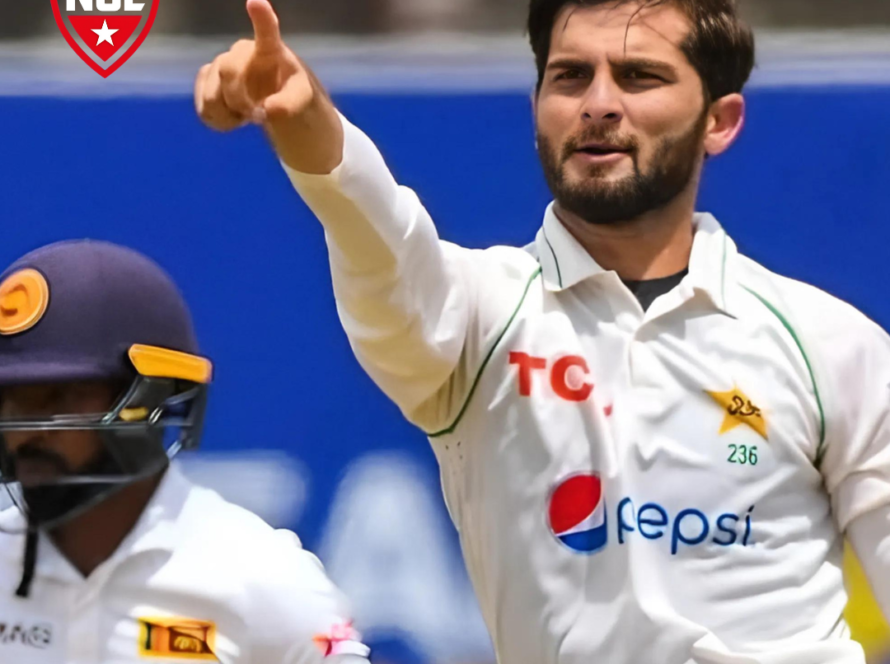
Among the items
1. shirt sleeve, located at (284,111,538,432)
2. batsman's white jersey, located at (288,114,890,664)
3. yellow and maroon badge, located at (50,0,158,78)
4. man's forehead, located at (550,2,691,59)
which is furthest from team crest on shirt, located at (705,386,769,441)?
yellow and maroon badge, located at (50,0,158,78)

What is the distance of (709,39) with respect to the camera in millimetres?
1332

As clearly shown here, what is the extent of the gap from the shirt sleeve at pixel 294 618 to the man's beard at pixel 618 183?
446 millimetres

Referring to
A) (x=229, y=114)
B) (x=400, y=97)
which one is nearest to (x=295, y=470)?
(x=400, y=97)

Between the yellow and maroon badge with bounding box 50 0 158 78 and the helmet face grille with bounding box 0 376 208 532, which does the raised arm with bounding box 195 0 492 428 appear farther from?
the yellow and maroon badge with bounding box 50 0 158 78

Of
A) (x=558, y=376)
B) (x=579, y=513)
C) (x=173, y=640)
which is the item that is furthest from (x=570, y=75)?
(x=173, y=640)

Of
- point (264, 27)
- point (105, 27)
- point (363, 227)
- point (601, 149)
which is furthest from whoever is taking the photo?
point (105, 27)

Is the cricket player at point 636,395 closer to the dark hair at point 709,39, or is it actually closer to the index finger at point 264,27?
the dark hair at point 709,39

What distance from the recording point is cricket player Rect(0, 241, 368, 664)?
117cm

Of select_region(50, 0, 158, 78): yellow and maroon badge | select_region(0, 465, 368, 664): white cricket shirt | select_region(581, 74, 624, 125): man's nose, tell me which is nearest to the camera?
select_region(0, 465, 368, 664): white cricket shirt

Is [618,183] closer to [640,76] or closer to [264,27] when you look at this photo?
[640,76]

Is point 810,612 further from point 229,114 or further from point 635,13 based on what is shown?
point 229,114

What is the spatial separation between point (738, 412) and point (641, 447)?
10 centimetres

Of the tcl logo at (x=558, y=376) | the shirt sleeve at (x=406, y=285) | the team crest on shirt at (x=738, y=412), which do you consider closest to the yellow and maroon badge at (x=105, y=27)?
the shirt sleeve at (x=406, y=285)

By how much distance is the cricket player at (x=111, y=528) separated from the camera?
117 centimetres
